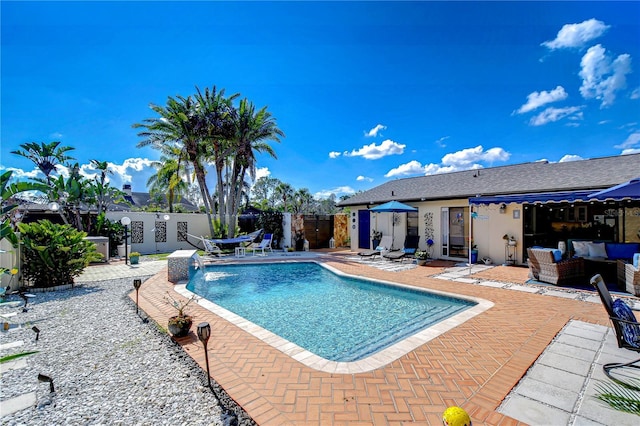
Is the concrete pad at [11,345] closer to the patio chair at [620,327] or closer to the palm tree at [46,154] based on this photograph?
the patio chair at [620,327]

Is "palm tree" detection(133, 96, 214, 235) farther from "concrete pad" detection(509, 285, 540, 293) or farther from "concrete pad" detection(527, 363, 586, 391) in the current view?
"concrete pad" detection(527, 363, 586, 391)

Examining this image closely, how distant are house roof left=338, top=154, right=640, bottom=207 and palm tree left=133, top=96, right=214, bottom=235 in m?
11.3

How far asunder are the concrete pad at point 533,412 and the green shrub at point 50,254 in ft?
39.6

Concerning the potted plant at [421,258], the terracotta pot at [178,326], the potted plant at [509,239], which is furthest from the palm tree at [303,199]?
the terracotta pot at [178,326]

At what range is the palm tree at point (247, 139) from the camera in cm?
1989

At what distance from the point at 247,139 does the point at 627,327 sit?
20031 millimetres

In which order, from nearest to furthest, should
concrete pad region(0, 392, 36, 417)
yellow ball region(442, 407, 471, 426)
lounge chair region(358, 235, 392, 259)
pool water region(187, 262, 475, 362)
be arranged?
yellow ball region(442, 407, 471, 426), concrete pad region(0, 392, 36, 417), pool water region(187, 262, 475, 362), lounge chair region(358, 235, 392, 259)

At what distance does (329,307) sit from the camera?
7844 mm

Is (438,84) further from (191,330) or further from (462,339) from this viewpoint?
(191,330)

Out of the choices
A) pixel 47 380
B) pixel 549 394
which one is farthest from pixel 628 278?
pixel 47 380

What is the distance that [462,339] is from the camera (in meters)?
4.98

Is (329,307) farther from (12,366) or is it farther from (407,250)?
(407,250)

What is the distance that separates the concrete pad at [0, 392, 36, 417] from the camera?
3281 mm

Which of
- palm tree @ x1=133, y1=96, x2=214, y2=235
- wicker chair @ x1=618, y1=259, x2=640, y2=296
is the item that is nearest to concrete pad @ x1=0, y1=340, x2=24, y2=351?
wicker chair @ x1=618, y1=259, x2=640, y2=296
